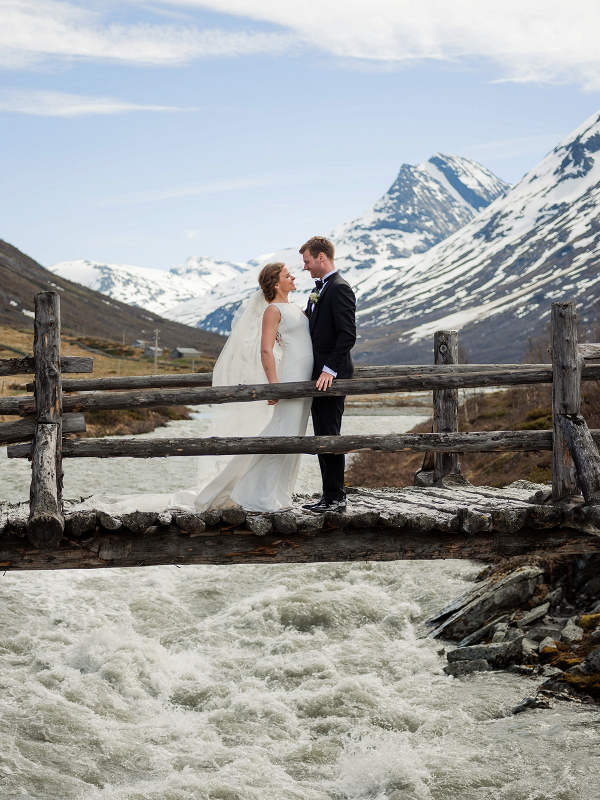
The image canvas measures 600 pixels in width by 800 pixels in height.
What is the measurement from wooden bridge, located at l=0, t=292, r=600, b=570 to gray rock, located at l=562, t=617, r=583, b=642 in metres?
3.27

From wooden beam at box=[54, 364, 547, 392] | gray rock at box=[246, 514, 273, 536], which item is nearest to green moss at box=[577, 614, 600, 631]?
wooden beam at box=[54, 364, 547, 392]

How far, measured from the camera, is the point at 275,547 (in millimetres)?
7598

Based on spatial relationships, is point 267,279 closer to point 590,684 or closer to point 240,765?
point 240,765

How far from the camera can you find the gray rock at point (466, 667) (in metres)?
11.0

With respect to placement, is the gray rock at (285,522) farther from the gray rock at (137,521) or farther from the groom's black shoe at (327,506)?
the gray rock at (137,521)

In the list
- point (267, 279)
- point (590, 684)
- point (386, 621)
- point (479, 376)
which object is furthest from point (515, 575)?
point (267, 279)

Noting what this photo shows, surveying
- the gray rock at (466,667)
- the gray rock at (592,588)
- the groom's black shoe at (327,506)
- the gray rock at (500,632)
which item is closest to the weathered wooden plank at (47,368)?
the groom's black shoe at (327,506)

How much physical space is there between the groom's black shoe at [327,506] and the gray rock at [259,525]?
630mm

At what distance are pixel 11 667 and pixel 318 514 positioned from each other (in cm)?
649

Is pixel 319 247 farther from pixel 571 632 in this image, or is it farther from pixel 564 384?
pixel 571 632

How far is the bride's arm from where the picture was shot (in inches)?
308

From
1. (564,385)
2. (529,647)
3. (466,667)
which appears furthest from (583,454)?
(466,667)

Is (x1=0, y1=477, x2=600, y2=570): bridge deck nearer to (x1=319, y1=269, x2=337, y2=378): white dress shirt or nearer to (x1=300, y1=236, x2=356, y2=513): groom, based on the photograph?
(x1=300, y1=236, x2=356, y2=513): groom

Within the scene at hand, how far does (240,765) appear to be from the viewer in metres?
8.89
